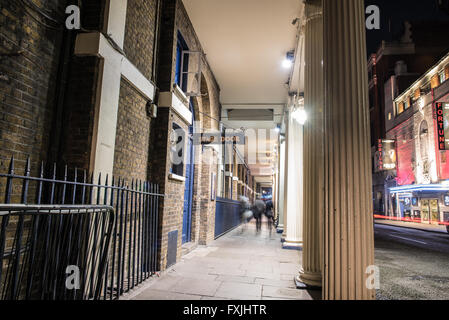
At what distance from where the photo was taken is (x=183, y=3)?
6445mm

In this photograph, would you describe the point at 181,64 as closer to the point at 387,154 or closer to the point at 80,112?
the point at 80,112

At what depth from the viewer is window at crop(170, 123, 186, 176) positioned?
6.39m

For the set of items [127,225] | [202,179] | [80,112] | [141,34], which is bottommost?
[127,225]

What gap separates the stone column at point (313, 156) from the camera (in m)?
4.32

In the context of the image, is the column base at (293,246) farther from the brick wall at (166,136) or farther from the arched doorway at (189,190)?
the arched doorway at (189,190)

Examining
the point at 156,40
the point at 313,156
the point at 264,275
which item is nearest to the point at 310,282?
the point at 264,275

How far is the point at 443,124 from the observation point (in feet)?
53.3

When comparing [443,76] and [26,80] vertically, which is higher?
[443,76]

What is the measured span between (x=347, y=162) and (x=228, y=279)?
2.95 meters

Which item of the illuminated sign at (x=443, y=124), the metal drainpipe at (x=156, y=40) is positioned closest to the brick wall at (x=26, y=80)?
the metal drainpipe at (x=156, y=40)
